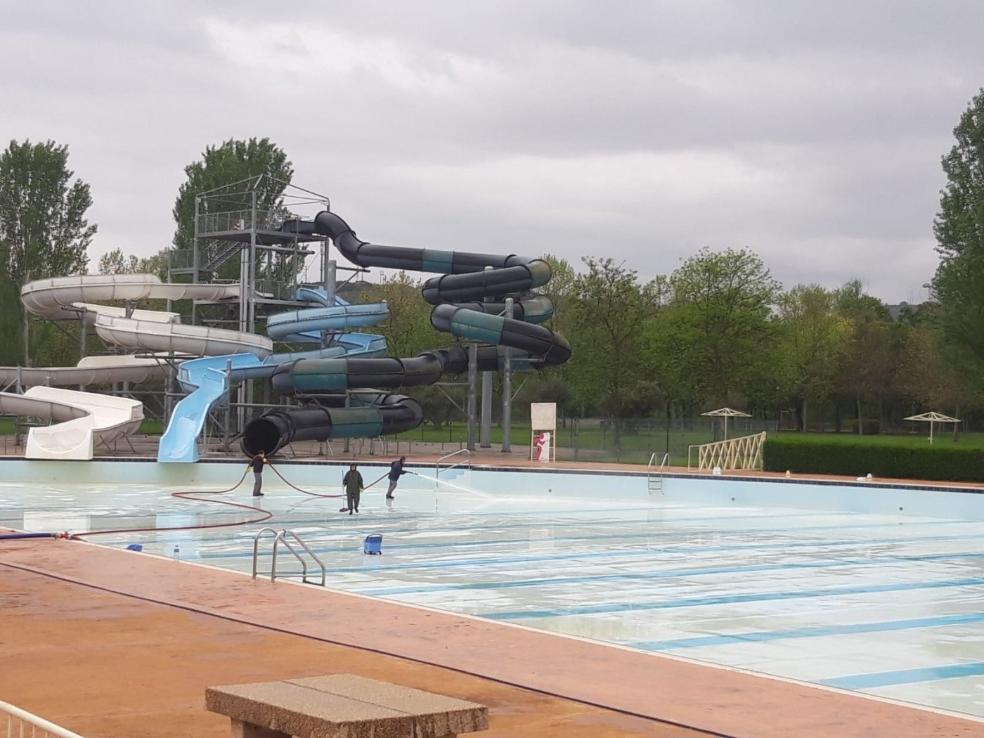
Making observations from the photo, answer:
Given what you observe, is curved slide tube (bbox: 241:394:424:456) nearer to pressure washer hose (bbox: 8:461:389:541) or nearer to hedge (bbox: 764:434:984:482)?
pressure washer hose (bbox: 8:461:389:541)

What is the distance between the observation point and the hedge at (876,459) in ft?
110

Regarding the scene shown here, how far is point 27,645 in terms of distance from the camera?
10.2 m

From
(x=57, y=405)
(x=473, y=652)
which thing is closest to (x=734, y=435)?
(x=57, y=405)

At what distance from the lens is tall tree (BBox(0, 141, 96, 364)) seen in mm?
61094

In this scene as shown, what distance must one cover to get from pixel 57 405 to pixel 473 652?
3359 cm

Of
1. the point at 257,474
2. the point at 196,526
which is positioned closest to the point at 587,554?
the point at 196,526

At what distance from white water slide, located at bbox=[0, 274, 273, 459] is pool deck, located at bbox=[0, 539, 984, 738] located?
2553 cm

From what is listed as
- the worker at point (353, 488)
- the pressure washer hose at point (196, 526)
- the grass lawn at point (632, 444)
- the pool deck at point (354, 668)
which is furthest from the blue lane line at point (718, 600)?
the grass lawn at point (632, 444)

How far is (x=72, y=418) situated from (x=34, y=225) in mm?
24107

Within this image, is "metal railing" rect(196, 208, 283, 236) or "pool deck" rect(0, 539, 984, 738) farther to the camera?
"metal railing" rect(196, 208, 283, 236)

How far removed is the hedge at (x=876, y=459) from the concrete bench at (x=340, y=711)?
99.1ft

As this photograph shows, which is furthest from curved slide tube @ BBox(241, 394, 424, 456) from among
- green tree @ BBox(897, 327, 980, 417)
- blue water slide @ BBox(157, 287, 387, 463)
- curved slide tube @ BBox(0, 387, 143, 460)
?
green tree @ BBox(897, 327, 980, 417)

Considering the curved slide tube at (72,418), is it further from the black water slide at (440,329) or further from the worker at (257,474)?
the worker at (257,474)

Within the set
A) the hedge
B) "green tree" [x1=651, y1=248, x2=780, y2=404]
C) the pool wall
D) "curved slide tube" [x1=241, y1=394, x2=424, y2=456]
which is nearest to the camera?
the pool wall
